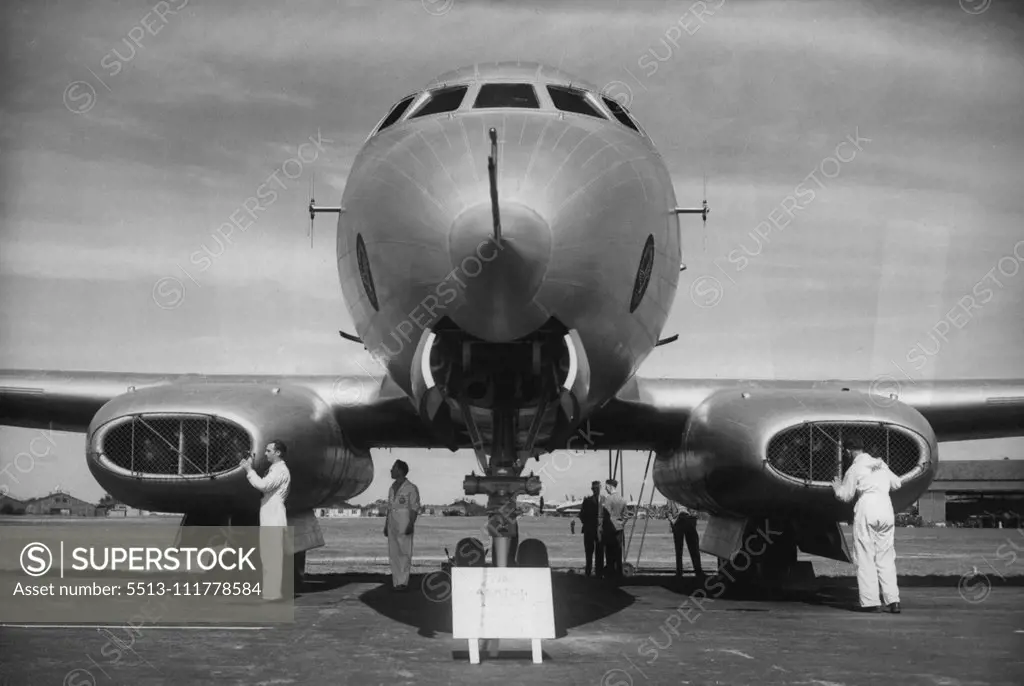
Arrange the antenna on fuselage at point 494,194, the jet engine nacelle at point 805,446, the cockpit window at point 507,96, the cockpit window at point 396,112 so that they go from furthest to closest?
1. the jet engine nacelle at point 805,446
2. the cockpit window at point 396,112
3. the cockpit window at point 507,96
4. the antenna on fuselage at point 494,194

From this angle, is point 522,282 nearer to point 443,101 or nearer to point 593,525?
point 443,101

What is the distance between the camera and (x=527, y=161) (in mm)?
7453

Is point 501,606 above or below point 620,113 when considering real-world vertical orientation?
below

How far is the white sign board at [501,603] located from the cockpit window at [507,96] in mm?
3500

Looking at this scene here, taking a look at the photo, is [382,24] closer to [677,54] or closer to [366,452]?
[677,54]

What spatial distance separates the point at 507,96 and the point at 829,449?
5.48m

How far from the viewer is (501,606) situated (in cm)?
731

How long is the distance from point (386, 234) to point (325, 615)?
4.01 metres

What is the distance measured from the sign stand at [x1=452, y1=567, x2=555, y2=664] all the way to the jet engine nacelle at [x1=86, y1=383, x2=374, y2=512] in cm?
469

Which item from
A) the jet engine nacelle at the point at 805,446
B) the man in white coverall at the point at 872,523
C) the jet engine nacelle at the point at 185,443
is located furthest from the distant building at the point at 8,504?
the man in white coverall at the point at 872,523

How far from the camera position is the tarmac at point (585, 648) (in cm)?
649

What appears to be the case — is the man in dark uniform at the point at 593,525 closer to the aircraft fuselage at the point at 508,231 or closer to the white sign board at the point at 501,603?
the aircraft fuselage at the point at 508,231

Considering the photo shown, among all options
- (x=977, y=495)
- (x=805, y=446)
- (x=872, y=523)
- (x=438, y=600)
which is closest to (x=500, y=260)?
(x=872, y=523)

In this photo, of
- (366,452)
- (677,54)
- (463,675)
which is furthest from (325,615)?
(677,54)
